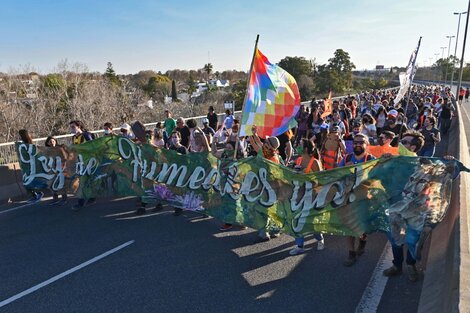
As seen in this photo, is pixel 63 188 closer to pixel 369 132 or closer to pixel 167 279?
pixel 167 279

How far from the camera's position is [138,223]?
22.7ft

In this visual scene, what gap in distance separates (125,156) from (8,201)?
3.57 metres

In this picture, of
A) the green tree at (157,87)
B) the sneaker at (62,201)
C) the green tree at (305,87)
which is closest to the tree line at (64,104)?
the green tree at (305,87)

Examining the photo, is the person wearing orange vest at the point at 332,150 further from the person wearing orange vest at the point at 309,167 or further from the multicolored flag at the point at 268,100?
the person wearing orange vest at the point at 309,167

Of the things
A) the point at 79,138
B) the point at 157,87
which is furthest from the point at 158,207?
the point at 157,87

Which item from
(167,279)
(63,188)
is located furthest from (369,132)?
(63,188)

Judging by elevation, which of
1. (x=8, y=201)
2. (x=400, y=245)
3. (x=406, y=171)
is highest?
(x=406, y=171)

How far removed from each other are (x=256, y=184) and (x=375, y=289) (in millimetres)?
2201

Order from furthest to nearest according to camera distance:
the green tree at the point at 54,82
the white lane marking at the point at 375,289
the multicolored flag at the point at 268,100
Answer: the green tree at the point at 54,82 → the multicolored flag at the point at 268,100 → the white lane marking at the point at 375,289

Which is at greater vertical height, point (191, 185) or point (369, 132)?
point (369, 132)

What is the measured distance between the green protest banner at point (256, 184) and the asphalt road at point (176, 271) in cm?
52

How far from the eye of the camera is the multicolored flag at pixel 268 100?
6.23 metres

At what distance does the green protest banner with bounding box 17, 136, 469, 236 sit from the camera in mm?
4480

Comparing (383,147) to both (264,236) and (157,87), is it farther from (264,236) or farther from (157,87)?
(157,87)
